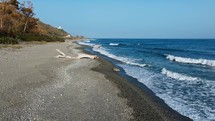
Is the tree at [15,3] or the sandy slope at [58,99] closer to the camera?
the sandy slope at [58,99]

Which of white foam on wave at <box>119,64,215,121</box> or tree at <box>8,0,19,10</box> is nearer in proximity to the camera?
white foam on wave at <box>119,64,215,121</box>

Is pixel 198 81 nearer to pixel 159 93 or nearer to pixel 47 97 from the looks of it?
pixel 159 93

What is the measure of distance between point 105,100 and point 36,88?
3.04m

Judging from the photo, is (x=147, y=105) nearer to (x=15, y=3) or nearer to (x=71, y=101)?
(x=71, y=101)

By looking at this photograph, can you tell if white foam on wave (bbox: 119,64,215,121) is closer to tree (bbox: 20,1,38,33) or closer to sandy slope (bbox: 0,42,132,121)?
sandy slope (bbox: 0,42,132,121)

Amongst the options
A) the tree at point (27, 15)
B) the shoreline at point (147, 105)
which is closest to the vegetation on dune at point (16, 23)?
the tree at point (27, 15)

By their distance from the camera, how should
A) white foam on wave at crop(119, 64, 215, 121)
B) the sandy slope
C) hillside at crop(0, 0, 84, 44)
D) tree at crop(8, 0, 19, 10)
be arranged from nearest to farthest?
the sandy slope → white foam on wave at crop(119, 64, 215, 121) → hillside at crop(0, 0, 84, 44) → tree at crop(8, 0, 19, 10)

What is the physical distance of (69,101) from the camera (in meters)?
9.03

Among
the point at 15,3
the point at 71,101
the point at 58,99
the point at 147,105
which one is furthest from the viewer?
the point at 15,3

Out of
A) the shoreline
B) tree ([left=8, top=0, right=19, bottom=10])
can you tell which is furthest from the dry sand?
tree ([left=8, top=0, right=19, bottom=10])

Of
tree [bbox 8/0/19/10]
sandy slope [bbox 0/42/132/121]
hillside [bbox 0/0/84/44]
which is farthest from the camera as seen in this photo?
tree [bbox 8/0/19/10]

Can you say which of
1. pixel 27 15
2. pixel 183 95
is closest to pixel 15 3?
pixel 27 15

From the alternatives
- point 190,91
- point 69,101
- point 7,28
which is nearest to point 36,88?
point 69,101

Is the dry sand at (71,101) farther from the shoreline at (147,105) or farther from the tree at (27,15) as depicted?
the tree at (27,15)
